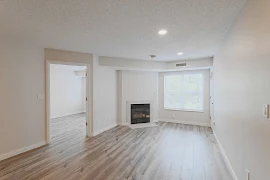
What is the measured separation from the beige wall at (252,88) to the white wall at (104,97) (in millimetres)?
3404

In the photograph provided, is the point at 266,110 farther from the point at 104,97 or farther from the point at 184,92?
the point at 184,92

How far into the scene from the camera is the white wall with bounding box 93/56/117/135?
4.42 meters

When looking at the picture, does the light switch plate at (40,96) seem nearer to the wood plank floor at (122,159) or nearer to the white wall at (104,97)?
the wood plank floor at (122,159)

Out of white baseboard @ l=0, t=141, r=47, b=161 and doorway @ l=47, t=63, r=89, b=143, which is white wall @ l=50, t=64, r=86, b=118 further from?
white baseboard @ l=0, t=141, r=47, b=161

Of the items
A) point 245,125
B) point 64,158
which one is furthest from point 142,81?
point 245,125

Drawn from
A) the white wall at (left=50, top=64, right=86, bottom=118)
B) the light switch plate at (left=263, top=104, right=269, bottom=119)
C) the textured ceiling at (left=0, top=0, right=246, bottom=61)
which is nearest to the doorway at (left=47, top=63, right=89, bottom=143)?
the white wall at (left=50, top=64, right=86, bottom=118)

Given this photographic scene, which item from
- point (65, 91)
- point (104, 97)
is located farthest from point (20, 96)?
point (65, 91)

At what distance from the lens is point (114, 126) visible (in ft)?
17.4

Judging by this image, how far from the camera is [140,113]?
228 inches

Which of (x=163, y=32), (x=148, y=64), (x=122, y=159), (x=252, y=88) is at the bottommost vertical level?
(x=122, y=159)

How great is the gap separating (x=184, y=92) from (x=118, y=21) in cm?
435

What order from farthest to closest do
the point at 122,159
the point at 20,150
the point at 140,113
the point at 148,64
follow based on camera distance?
1. the point at 140,113
2. the point at 148,64
3. the point at 20,150
4. the point at 122,159

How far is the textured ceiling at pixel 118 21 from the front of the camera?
174 centimetres

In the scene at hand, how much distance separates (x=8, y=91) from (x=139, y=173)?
2959 millimetres
